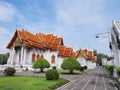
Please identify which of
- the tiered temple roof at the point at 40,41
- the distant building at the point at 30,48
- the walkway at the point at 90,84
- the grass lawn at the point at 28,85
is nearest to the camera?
the grass lawn at the point at 28,85

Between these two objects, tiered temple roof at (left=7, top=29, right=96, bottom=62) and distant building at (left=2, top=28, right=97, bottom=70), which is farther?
tiered temple roof at (left=7, top=29, right=96, bottom=62)

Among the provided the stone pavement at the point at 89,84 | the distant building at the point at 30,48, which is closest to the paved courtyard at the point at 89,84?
the stone pavement at the point at 89,84

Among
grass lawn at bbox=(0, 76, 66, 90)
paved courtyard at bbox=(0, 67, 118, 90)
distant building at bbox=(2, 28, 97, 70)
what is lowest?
paved courtyard at bbox=(0, 67, 118, 90)

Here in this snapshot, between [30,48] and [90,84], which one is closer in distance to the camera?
[90,84]

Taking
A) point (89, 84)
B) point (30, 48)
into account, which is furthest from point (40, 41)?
point (89, 84)

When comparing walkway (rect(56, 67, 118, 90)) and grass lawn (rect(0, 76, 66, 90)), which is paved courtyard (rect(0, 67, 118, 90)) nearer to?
walkway (rect(56, 67, 118, 90))

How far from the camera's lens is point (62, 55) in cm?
4672

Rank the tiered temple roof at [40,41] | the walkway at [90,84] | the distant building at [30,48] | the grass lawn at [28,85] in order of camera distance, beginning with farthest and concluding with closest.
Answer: the tiered temple roof at [40,41] → the distant building at [30,48] → the walkway at [90,84] → the grass lawn at [28,85]

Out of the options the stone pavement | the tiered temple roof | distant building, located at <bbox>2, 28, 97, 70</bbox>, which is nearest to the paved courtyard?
the stone pavement

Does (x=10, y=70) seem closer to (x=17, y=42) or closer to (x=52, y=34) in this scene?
(x=17, y=42)

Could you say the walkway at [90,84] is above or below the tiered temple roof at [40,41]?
below

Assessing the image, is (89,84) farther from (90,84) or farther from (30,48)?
(30,48)

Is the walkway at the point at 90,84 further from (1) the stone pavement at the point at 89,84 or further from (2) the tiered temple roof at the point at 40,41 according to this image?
(2) the tiered temple roof at the point at 40,41

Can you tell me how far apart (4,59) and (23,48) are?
5136 centimetres
